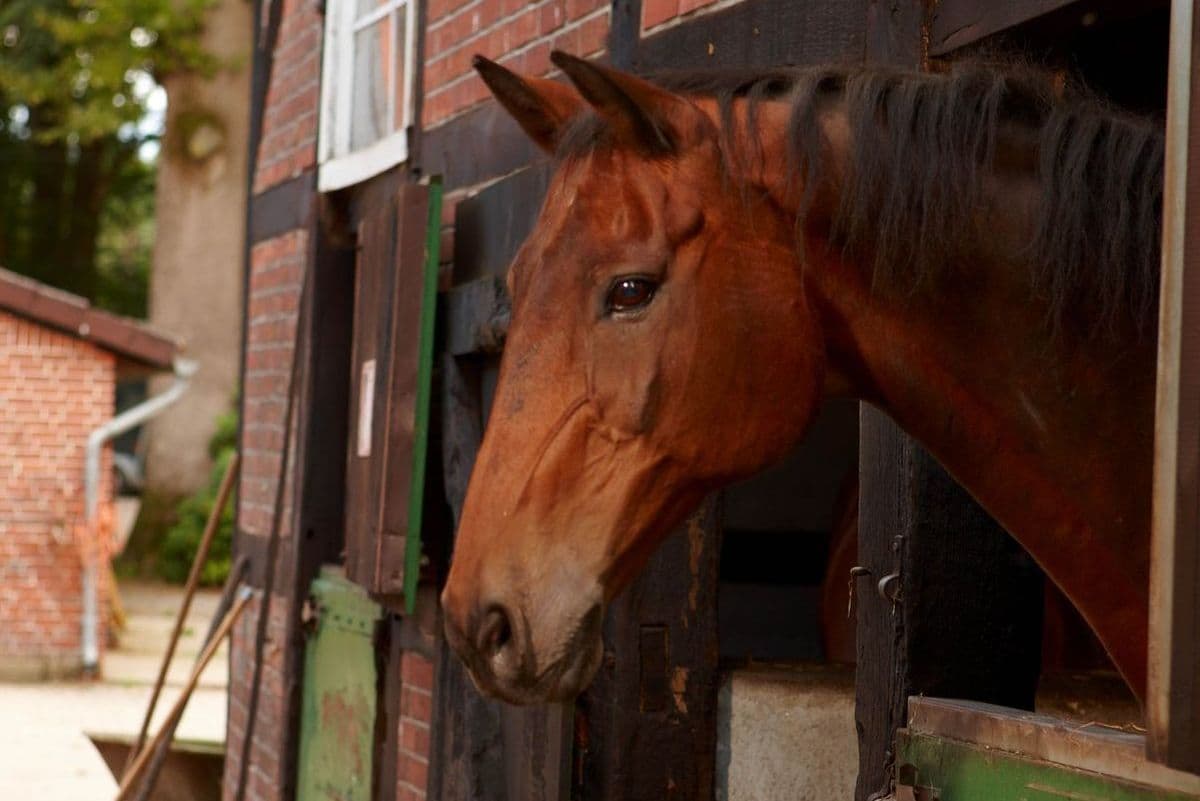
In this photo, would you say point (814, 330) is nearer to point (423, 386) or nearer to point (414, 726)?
point (423, 386)

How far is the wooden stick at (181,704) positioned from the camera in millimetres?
7004

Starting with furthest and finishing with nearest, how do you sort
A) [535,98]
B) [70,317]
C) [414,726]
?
[70,317]
[414,726]
[535,98]

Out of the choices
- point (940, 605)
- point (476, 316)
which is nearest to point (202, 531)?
point (476, 316)

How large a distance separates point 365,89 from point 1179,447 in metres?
4.93

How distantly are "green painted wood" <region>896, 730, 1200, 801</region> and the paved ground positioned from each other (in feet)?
20.7

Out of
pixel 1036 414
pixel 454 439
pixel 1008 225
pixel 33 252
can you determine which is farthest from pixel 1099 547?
pixel 33 252

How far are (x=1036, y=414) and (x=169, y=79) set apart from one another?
20.6m

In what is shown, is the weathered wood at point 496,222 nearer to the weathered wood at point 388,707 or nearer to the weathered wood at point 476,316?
the weathered wood at point 476,316

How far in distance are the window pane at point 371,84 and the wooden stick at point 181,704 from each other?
215cm

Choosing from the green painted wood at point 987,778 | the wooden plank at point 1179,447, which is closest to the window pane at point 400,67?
the green painted wood at point 987,778

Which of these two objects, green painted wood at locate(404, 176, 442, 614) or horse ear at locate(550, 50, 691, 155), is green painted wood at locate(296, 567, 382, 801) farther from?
horse ear at locate(550, 50, 691, 155)

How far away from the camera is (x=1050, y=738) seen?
6.86 feet

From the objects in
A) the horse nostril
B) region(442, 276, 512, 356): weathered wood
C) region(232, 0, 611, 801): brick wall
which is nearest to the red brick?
region(442, 276, 512, 356): weathered wood

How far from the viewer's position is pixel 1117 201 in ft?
7.02
